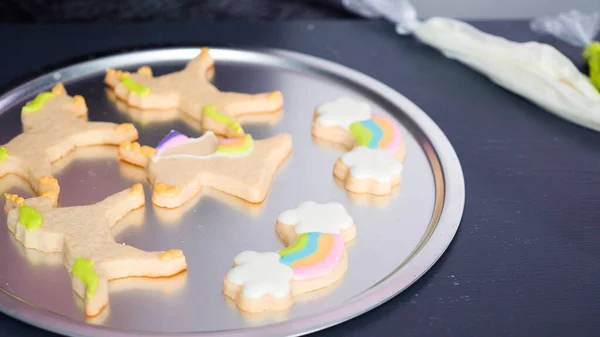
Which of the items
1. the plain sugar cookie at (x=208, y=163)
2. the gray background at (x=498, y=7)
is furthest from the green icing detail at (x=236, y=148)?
the gray background at (x=498, y=7)

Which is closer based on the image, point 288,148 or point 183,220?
point 183,220

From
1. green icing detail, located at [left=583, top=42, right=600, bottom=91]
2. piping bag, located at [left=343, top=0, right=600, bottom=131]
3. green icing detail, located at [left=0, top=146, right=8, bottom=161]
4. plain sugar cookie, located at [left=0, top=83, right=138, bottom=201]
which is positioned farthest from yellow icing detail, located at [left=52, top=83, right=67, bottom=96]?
green icing detail, located at [left=583, top=42, right=600, bottom=91]

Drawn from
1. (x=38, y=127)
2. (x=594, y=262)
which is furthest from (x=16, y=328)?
(x=594, y=262)

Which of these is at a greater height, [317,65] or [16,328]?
[317,65]

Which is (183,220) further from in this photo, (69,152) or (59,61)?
(59,61)

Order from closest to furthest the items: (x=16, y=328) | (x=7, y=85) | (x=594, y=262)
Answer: (x=16, y=328) < (x=594, y=262) < (x=7, y=85)

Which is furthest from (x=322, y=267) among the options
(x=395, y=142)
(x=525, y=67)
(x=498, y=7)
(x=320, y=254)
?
(x=498, y=7)
